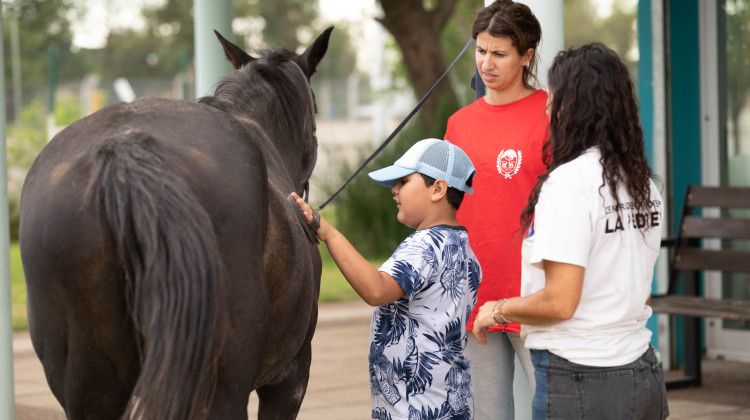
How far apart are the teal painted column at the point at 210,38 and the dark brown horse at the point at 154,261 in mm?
3118

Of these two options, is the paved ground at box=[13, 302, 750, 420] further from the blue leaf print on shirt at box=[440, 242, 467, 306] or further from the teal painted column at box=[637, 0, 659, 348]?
the blue leaf print on shirt at box=[440, 242, 467, 306]

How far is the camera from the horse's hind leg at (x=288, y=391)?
3246 millimetres

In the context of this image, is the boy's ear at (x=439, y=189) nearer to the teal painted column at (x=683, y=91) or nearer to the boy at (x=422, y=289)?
the boy at (x=422, y=289)

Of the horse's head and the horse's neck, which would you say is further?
the horse's head

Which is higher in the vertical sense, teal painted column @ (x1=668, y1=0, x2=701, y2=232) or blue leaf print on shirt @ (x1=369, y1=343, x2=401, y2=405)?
teal painted column @ (x1=668, y1=0, x2=701, y2=232)

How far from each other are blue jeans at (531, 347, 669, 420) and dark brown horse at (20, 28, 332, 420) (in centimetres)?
79

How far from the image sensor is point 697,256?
5.82m

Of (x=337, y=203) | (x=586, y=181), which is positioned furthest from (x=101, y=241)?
(x=337, y=203)

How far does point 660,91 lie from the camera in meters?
6.19

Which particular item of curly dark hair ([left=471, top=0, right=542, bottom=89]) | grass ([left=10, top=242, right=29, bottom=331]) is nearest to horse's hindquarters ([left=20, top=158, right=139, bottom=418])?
curly dark hair ([left=471, top=0, right=542, bottom=89])

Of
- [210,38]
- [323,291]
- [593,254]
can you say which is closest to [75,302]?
[593,254]

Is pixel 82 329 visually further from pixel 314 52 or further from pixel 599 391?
pixel 314 52

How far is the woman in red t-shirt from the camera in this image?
299cm

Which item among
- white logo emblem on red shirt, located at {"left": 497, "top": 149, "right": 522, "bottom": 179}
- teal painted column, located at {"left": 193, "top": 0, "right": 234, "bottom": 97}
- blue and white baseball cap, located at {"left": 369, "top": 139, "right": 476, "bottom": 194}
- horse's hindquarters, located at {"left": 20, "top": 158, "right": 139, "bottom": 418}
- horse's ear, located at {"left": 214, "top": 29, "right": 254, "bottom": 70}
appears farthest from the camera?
teal painted column, located at {"left": 193, "top": 0, "right": 234, "bottom": 97}
